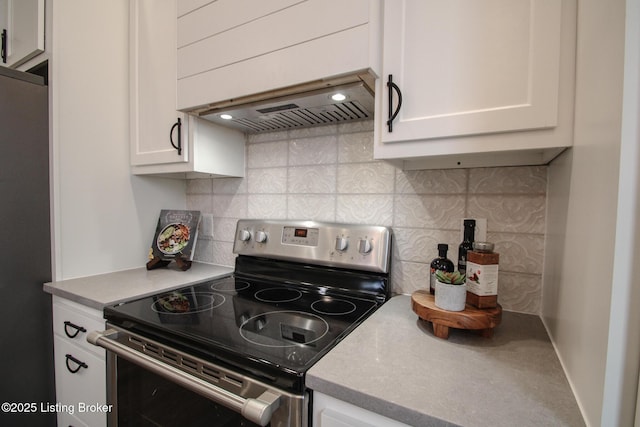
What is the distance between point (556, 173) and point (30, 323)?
185 cm

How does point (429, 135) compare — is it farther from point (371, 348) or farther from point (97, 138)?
point (97, 138)

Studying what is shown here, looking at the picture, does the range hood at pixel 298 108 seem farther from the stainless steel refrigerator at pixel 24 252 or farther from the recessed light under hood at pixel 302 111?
the stainless steel refrigerator at pixel 24 252

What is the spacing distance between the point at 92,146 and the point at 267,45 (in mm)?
926

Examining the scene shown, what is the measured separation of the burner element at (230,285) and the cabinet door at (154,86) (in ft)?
1.77

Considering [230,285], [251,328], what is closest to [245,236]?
[230,285]

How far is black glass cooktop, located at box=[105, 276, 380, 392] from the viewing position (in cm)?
65

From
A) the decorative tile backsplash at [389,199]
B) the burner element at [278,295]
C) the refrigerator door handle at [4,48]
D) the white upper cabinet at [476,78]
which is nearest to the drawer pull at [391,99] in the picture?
the white upper cabinet at [476,78]

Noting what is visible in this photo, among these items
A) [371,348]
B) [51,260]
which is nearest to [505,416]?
[371,348]

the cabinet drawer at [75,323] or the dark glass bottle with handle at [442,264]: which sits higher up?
the dark glass bottle with handle at [442,264]

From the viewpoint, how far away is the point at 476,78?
67cm

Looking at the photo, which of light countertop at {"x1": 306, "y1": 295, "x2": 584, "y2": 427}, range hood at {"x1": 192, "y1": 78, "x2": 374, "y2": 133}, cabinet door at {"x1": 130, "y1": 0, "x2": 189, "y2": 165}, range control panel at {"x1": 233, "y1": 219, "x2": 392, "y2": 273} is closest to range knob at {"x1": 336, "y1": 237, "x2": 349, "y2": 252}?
range control panel at {"x1": 233, "y1": 219, "x2": 392, "y2": 273}

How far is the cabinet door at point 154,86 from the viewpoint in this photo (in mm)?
1196

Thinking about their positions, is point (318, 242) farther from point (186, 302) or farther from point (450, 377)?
point (450, 377)

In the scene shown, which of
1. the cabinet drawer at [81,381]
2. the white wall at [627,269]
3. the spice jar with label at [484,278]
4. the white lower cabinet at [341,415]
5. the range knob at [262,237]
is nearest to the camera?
the white wall at [627,269]
